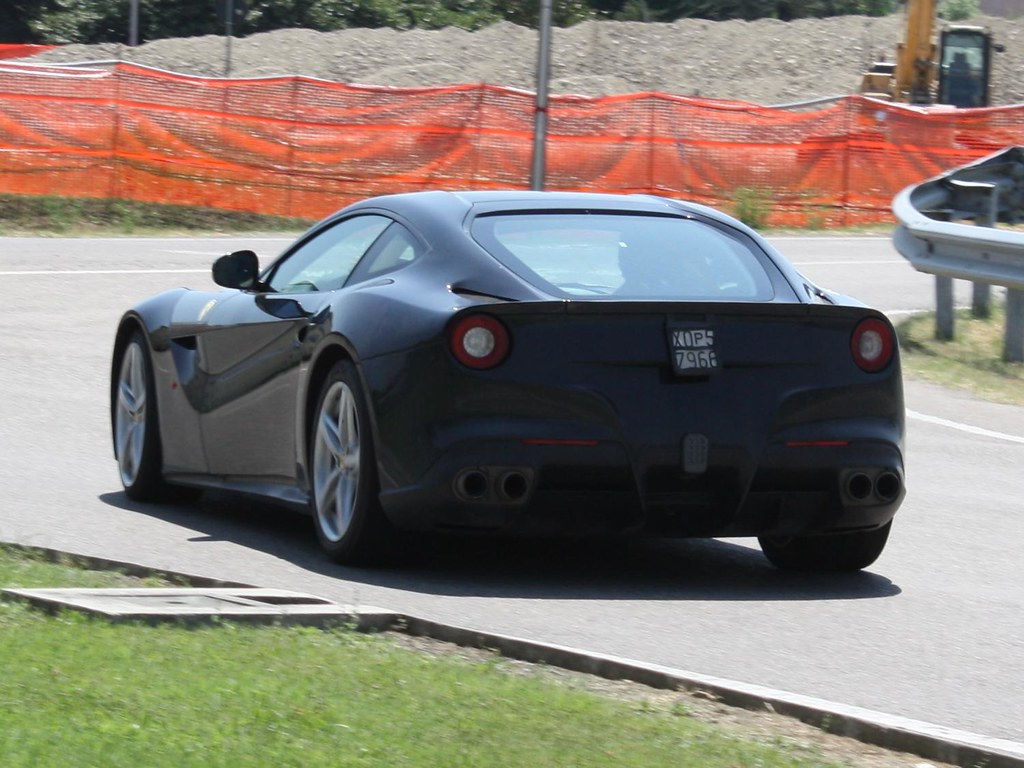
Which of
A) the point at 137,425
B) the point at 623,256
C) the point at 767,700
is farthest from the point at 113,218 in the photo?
the point at 767,700

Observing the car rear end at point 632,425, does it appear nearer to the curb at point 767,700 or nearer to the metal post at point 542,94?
the curb at point 767,700

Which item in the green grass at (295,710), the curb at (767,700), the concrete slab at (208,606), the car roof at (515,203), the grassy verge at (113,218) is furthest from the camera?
the grassy verge at (113,218)

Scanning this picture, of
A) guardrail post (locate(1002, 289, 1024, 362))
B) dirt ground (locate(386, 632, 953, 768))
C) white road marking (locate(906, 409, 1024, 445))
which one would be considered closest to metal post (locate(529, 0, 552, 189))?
guardrail post (locate(1002, 289, 1024, 362))

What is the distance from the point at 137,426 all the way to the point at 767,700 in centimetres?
440

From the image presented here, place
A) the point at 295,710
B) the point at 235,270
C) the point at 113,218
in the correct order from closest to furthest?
the point at 295,710, the point at 235,270, the point at 113,218

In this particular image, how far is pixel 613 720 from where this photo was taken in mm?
4527

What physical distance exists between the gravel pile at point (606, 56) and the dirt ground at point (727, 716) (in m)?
57.6

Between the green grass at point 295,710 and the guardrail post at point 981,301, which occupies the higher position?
the guardrail post at point 981,301

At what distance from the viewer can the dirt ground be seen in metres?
4.44

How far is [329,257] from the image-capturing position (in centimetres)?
762

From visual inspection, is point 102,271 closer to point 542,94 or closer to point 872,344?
point 542,94

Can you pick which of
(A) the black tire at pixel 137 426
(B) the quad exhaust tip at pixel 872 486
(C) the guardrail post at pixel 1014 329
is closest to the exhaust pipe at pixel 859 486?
(B) the quad exhaust tip at pixel 872 486

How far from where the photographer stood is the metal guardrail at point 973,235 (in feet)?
43.8

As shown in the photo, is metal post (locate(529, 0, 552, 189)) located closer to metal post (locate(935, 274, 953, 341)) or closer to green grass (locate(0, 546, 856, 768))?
metal post (locate(935, 274, 953, 341))
